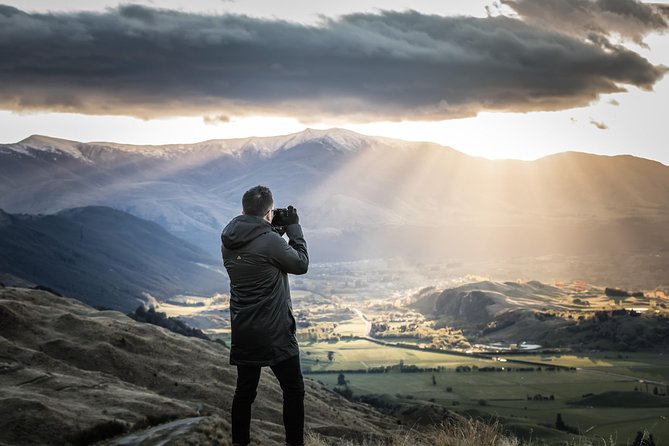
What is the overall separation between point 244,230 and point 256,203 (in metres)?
0.61

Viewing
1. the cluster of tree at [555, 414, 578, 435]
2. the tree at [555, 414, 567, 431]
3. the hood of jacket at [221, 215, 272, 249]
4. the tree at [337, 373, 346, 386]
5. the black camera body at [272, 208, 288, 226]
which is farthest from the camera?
the tree at [337, 373, 346, 386]

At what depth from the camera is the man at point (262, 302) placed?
1338 centimetres

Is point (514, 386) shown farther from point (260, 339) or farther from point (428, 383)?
point (260, 339)

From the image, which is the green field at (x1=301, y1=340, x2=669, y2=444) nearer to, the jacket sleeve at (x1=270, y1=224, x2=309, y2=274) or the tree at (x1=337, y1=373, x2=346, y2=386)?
the tree at (x1=337, y1=373, x2=346, y2=386)

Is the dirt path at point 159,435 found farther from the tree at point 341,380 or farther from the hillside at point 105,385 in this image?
the tree at point 341,380

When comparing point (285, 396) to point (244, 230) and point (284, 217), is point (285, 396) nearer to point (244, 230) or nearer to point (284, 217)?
point (244, 230)

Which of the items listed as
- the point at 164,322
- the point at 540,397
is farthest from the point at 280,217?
the point at 540,397

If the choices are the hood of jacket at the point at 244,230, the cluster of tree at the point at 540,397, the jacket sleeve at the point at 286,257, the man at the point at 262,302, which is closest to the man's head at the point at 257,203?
the man at the point at 262,302

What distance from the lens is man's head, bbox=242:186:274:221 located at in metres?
13.8

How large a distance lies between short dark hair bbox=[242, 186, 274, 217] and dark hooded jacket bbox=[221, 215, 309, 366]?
0.17 metres

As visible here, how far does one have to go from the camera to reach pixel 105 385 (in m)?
30.8

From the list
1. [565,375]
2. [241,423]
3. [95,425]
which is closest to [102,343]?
[95,425]

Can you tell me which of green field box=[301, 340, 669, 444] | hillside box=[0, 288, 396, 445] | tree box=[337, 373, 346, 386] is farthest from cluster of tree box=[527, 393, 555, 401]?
hillside box=[0, 288, 396, 445]

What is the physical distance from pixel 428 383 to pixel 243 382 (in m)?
171
